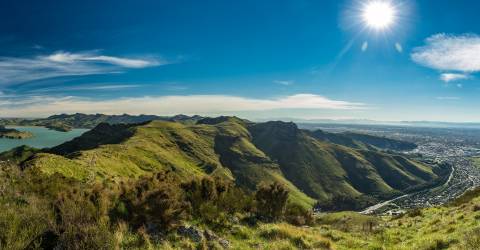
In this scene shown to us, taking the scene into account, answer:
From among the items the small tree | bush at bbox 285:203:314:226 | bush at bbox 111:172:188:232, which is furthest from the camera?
bush at bbox 285:203:314:226

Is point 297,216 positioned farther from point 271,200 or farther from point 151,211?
→ point 151,211

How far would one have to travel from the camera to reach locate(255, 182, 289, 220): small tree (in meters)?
28.6

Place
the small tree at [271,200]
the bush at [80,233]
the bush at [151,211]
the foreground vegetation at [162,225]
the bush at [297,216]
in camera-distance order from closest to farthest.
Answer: the bush at [80,233] < the foreground vegetation at [162,225] < the bush at [151,211] < the small tree at [271,200] < the bush at [297,216]

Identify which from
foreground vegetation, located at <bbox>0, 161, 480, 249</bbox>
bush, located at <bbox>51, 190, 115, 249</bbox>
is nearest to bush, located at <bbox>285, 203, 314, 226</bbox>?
foreground vegetation, located at <bbox>0, 161, 480, 249</bbox>

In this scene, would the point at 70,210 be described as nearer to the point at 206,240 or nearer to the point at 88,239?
the point at 88,239

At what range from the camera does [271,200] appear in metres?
29.4

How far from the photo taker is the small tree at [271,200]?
2861 cm

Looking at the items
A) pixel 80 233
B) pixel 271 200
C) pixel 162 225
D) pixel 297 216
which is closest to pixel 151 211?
pixel 162 225

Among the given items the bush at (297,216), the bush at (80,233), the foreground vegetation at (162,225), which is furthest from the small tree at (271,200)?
the bush at (80,233)

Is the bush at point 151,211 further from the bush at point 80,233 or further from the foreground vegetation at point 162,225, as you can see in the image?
the bush at point 80,233

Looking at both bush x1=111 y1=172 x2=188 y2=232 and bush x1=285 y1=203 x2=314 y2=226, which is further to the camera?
bush x1=285 y1=203 x2=314 y2=226

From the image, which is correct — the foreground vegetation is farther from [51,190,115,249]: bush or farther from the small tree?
the small tree

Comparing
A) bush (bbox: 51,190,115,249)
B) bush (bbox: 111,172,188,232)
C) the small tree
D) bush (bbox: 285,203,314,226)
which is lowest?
bush (bbox: 285,203,314,226)

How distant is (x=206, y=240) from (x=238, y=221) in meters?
5.65
